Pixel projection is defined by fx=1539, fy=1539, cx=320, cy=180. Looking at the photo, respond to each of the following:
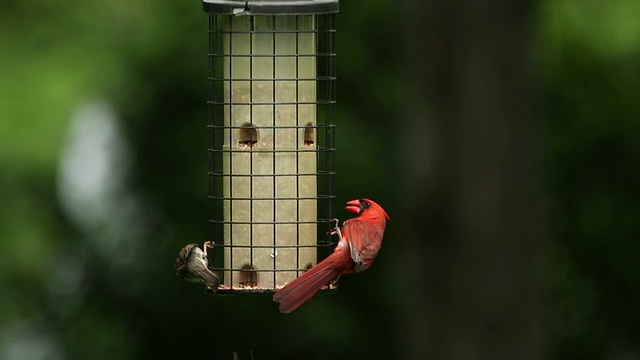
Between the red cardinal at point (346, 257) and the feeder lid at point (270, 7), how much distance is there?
3.16 feet

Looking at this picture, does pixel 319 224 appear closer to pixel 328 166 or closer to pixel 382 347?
pixel 328 166

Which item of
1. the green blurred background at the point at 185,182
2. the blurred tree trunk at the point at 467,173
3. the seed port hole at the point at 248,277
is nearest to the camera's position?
the blurred tree trunk at the point at 467,173

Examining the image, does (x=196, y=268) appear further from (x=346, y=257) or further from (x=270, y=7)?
(x=270, y=7)

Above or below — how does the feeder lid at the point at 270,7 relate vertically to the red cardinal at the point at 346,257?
above

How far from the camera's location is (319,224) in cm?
724

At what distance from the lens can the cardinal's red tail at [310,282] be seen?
627 centimetres

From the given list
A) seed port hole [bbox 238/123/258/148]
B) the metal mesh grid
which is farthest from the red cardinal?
seed port hole [bbox 238/123/258/148]

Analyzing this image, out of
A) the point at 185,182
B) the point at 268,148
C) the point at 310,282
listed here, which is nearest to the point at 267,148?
the point at 268,148

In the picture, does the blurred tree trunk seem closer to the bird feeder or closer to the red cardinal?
the red cardinal

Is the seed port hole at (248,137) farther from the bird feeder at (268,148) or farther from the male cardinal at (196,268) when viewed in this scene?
the male cardinal at (196,268)

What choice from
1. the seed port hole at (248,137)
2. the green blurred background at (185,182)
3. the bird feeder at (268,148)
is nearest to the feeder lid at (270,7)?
the bird feeder at (268,148)

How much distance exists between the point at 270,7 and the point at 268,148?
2.27 feet

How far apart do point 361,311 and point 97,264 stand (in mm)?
1848

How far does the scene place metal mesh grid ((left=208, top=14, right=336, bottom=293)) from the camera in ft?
21.9
